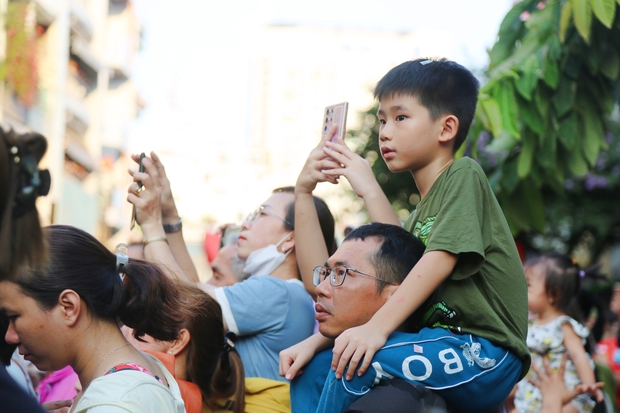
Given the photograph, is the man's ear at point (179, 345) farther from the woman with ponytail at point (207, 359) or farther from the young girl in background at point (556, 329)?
the young girl in background at point (556, 329)

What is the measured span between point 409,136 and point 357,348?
0.86 m

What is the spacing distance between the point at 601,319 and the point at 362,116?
10.1 metres

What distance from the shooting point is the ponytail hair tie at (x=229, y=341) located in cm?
338

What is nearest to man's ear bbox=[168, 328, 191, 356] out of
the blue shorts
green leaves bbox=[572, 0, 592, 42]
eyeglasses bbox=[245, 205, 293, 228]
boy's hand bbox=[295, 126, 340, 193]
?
boy's hand bbox=[295, 126, 340, 193]

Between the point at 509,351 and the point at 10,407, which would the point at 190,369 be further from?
the point at 10,407

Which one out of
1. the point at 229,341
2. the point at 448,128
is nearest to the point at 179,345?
the point at 229,341

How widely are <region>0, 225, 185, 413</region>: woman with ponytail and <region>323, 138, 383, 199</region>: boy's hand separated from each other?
0.94 m

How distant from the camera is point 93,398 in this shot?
7.27ft

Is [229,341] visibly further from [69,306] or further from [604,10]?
[604,10]

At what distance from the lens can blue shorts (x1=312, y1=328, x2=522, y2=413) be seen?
2.36m

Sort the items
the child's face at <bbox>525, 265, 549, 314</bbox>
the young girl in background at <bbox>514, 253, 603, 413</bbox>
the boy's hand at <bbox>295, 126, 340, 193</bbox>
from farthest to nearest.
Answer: the child's face at <bbox>525, 265, 549, 314</bbox> < the young girl in background at <bbox>514, 253, 603, 413</bbox> < the boy's hand at <bbox>295, 126, 340, 193</bbox>

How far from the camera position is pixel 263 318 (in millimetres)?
3561

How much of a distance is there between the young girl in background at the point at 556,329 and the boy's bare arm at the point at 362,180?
2.20 metres

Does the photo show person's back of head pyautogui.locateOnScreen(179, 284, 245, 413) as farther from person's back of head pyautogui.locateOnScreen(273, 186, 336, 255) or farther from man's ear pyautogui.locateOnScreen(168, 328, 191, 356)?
person's back of head pyautogui.locateOnScreen(273, 186, 336, 255)
